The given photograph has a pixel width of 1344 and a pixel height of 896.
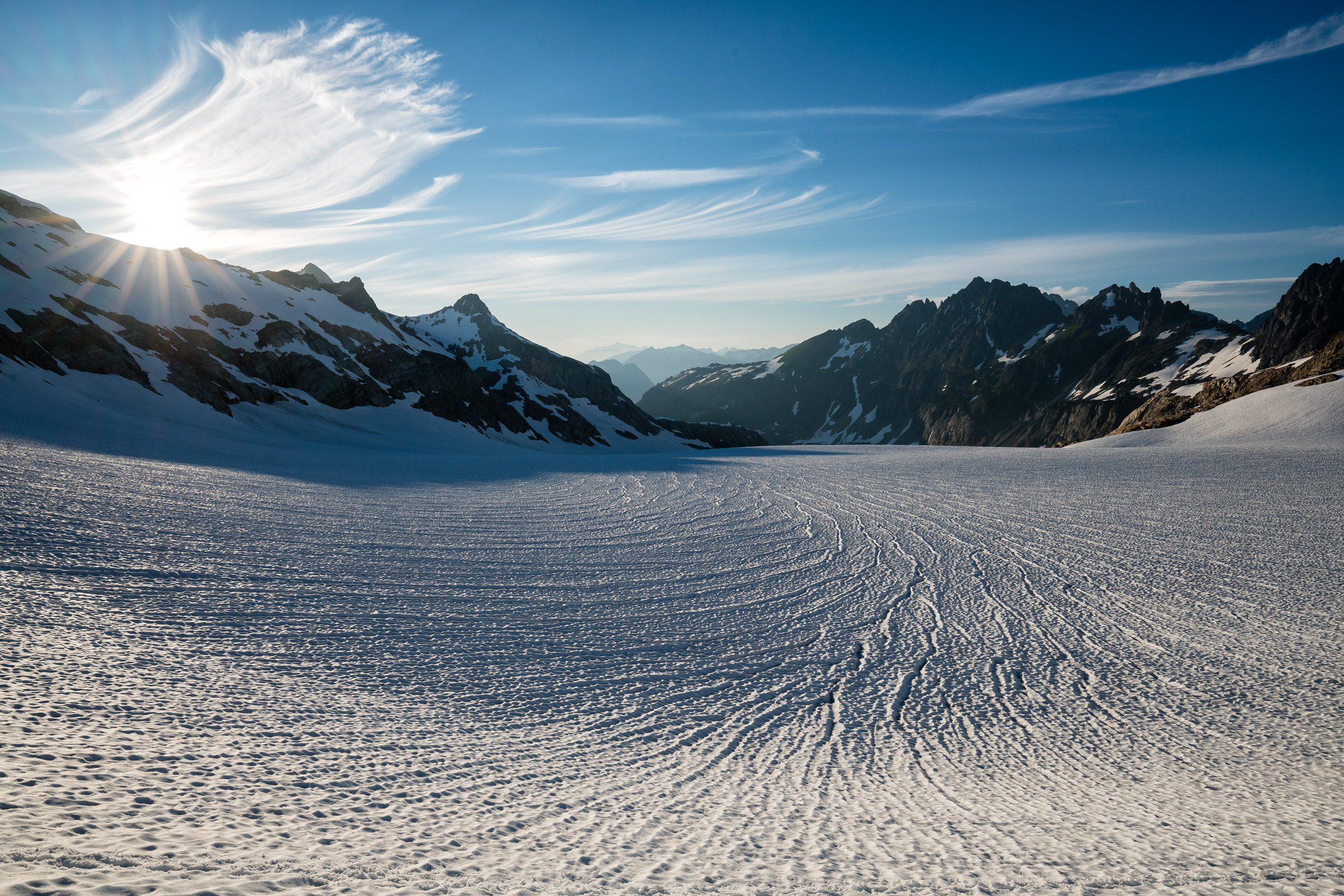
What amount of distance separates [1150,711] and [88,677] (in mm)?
10662

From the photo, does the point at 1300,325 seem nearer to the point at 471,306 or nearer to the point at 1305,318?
the point at 1305,318

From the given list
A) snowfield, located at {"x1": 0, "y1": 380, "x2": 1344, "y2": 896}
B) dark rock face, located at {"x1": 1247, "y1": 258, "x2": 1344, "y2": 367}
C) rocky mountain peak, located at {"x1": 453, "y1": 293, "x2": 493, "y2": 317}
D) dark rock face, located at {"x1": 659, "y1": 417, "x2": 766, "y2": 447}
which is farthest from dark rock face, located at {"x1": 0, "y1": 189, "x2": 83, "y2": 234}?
dark rock face, located at {"x1": 1247, "y1": 258, "x2": 1344, "y2": 367}

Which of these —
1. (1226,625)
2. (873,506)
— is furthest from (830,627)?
(873,506)

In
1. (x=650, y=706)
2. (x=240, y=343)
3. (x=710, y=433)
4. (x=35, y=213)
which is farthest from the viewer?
(x=710, y=433)

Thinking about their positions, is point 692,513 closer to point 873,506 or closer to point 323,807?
point 873,506

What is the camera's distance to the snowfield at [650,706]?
3689 millimetres

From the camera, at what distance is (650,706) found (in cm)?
638

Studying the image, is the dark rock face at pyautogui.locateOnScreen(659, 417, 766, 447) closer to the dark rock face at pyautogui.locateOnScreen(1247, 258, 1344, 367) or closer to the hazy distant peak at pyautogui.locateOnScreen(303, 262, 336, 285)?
the hazy distant peak at pyautogui.locateOnScreen(303, 262, 336, 285)

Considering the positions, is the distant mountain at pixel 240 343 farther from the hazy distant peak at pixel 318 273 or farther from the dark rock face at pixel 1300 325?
the dark rock face at pixel 1300 325

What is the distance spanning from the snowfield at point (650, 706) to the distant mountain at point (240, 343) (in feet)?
110

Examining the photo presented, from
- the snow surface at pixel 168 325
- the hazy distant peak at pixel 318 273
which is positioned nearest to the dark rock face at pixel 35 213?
the snow surface at pixel 168 325

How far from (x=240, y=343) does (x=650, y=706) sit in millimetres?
68273

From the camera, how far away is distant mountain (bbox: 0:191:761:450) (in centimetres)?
4178

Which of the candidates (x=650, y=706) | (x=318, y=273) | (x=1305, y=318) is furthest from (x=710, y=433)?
(x=650, y=706)
